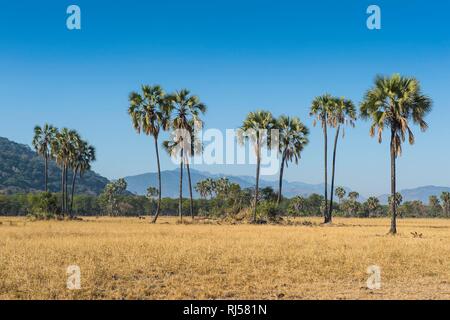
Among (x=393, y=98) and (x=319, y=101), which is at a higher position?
(x=319, y=101)

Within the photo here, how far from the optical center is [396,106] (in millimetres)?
36844

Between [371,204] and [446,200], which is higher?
[446,200]

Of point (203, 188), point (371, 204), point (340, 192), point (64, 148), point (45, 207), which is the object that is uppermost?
point (64, 148)

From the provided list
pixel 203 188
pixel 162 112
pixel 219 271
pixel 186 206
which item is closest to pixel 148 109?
pixel 162 112

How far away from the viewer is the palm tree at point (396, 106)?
119 feet

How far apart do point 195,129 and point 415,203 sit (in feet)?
443

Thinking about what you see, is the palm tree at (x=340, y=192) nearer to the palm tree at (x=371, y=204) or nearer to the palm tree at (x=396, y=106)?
the palm tree at (x=371, y=204)

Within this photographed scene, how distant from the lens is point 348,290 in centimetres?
1302

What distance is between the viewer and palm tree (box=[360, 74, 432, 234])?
119 ft

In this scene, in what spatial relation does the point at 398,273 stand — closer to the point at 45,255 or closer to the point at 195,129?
the point at 45,255
